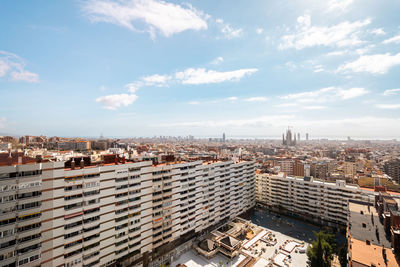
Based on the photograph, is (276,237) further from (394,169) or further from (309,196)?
(394,169)

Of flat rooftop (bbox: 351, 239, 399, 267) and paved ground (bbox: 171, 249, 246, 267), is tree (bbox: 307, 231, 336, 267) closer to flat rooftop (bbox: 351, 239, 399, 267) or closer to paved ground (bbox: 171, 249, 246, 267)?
flat rooftop (bbox: 351, 239, 399, 267)

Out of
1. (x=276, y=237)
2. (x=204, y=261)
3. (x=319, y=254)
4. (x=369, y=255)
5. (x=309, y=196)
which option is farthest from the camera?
(x=309, y=196)

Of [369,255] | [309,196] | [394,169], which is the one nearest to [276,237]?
[309,196]

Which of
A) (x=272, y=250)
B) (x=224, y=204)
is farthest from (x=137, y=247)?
(x=272, y=250)

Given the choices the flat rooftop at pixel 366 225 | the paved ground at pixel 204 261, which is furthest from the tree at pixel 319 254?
the paved ground at pixel 204 261

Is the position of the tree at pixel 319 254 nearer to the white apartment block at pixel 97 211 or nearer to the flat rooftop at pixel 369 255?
the flat rooftop at pixel 369 255

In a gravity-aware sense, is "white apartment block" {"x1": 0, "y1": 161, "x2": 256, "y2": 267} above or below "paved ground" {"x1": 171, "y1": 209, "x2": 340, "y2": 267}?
above

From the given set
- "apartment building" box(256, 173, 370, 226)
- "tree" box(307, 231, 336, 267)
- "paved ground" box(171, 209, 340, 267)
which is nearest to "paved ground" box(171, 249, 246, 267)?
"paved ground" box(171, 209, 340, 267)

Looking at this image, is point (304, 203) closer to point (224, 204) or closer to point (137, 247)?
point (224, 204)
